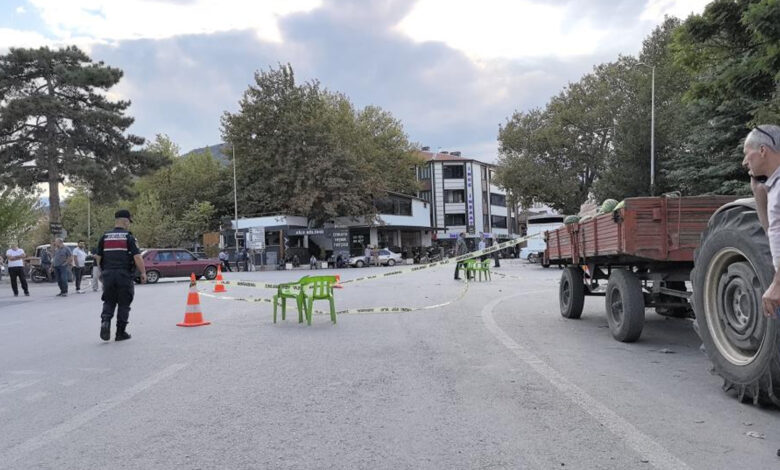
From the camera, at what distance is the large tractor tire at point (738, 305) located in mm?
4090

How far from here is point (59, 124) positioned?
31.7 metres

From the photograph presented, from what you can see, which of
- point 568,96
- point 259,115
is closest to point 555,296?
point 568,96

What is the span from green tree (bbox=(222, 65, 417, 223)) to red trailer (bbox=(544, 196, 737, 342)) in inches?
1472

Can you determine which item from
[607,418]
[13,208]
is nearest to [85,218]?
[13,208]

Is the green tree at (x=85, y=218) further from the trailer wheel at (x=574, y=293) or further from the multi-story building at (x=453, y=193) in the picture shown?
the trailer wheel at (x=574, y=293)

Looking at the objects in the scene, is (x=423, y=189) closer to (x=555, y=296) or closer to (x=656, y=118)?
(x=656, y=118)

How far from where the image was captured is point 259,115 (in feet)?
157

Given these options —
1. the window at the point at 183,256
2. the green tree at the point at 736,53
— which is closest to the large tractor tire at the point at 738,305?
the green tree at the point at 736,53

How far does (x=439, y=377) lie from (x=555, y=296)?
887cm

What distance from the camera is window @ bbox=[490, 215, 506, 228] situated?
7821cm

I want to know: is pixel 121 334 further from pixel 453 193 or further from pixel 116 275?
pixel 453 193

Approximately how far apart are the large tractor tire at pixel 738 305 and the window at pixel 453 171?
67.0 meters

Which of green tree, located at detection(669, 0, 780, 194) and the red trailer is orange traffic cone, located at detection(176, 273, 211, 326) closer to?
the red trailer

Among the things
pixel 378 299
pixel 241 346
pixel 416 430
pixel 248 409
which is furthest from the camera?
pixel 378 299
